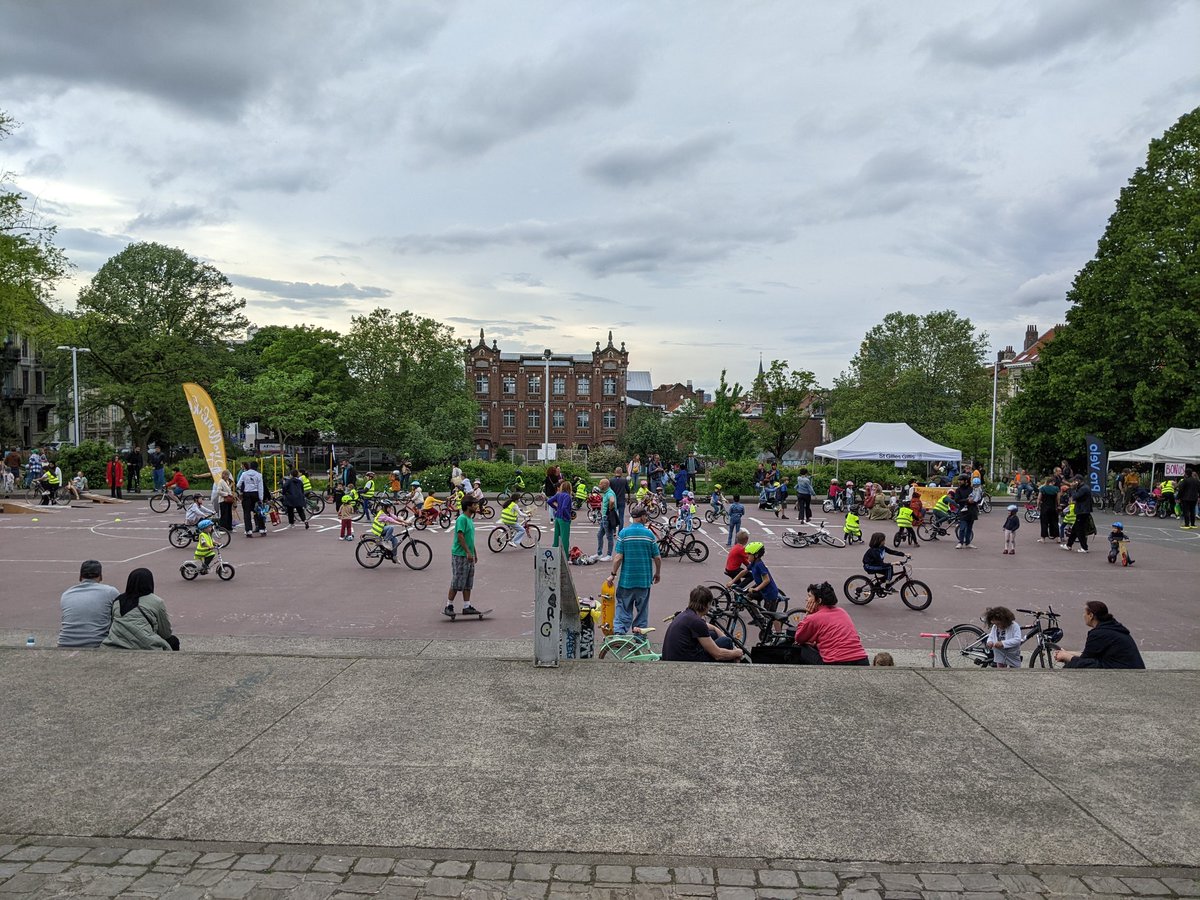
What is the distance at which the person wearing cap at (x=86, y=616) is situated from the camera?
8492mm

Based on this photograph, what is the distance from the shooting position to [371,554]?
1659 cm

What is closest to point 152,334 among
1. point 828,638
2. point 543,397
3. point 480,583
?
point 543,397

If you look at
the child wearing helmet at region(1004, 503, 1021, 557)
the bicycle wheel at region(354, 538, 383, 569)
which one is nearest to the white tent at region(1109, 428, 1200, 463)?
the child wearing helmet at region(1004, 503, 1021, 557)

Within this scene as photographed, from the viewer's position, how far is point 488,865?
14.4 feet

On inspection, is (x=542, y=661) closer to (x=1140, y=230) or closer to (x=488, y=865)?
(x=488, y=865)

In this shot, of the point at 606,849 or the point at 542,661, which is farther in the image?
the point at 542,661

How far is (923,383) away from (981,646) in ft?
207

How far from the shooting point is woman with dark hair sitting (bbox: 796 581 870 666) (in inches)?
324

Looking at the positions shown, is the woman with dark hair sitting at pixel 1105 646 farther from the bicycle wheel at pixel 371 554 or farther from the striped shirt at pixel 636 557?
the bicycle wheel at pixel 371 554

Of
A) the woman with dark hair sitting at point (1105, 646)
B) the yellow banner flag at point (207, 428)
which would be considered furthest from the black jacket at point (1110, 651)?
the yellow banner flag at point (207, 428)

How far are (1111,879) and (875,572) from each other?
945 cm

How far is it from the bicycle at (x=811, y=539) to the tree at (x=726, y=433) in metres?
36.3

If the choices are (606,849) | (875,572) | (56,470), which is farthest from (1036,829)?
(56,470)

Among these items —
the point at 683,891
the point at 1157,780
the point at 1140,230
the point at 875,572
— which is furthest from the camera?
the point at 1140,230
